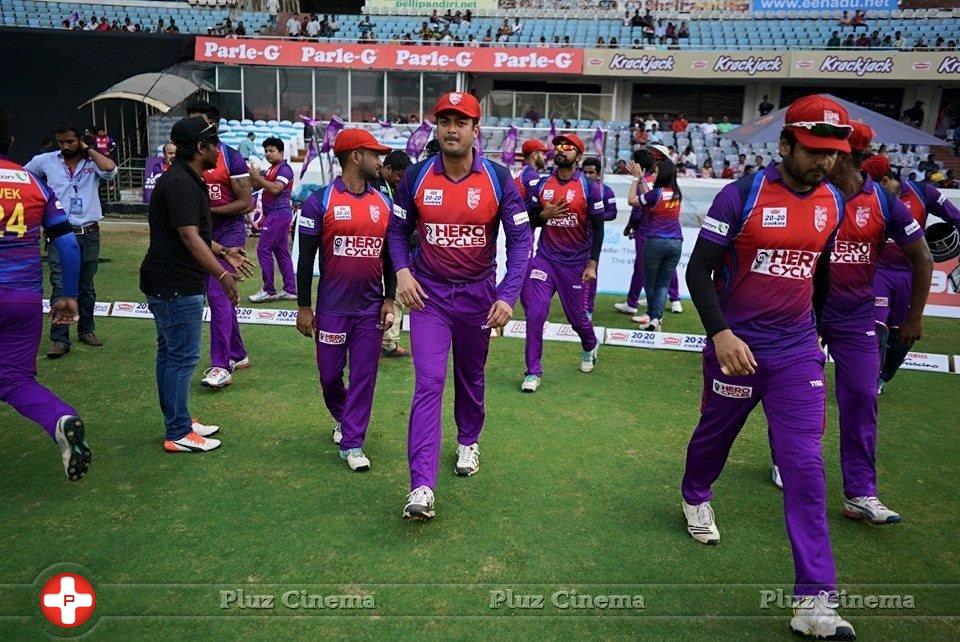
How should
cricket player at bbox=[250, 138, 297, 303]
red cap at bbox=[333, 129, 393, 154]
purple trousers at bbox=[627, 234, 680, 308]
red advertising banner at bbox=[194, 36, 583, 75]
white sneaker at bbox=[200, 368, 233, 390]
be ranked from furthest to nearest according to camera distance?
red advertising banner at bbox=[194, 36, 583, 75], purple trousers at bbox=[627, 234, 680, 308], cricket player at bbox=[250, 138, 297, 303], white sneaker at bbox=[200, 368, 233, 390], red cap at bbox=[333, 129, 393, 154]

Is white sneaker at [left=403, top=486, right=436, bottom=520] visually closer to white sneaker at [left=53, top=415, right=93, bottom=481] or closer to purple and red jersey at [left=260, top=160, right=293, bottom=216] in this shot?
white sneaker at [left=53, top=415, right=93, bottom=481]

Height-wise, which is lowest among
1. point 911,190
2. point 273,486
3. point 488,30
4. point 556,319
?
point 556,319

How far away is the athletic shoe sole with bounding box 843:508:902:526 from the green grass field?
60 mm

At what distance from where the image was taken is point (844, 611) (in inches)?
130

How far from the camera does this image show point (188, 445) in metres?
4.86

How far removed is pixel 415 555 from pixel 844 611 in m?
2.02

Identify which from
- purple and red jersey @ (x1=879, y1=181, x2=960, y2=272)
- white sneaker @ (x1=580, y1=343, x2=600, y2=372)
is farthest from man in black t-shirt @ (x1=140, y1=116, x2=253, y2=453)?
purple and red jersey @ (x1=879, y1=181, x2=960, y2=272)

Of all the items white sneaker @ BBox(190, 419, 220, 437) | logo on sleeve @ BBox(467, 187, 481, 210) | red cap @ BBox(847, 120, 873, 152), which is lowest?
white sneaker @ BBox(190, 419, 220, 437)

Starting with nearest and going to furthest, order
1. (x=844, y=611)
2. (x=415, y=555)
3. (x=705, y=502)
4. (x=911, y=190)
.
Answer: (x=844, y=611), (x=415, y=555), (x=705, y=502), (x=911, y=190)

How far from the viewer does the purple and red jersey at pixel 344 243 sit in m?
4.73

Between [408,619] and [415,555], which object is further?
[415,555]

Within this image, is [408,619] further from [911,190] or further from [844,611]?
[911,190]

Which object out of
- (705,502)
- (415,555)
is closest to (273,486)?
(415,555)

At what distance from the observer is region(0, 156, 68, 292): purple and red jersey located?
3945 millimetres
